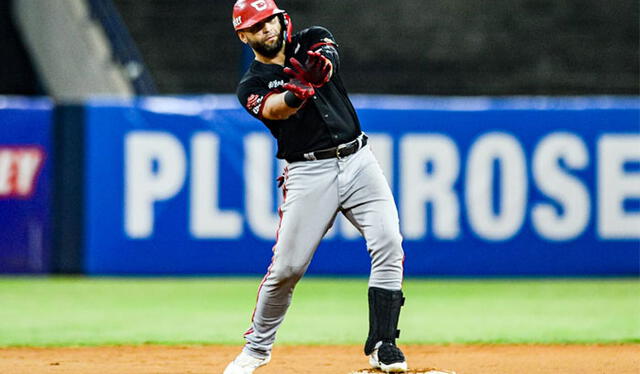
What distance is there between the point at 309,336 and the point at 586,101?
5.37 m

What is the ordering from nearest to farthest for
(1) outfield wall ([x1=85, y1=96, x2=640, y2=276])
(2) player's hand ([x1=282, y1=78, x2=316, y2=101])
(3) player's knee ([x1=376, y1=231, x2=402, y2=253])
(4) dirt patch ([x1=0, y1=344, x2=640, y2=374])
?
(2) player's hand ([x1=282, y1=78, x2=316, y2=101]) < (3) player's knee ([x1=376, y1=231, x2=402, y2=253]) < (4) dirt patch ([x1=0, y1=344, x2=640, y2=374]) < (1) outfield wall ([x1=85, y1=96, x2=640, y2=276])

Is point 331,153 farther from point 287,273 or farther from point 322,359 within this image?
point 322,359

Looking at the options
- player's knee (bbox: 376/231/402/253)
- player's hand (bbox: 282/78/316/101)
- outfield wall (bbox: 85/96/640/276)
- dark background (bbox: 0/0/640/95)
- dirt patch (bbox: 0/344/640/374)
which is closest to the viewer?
player's hand (bbox: 282/78/316/101)

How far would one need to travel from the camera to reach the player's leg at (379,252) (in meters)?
5.69

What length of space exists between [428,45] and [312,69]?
37.2 feet

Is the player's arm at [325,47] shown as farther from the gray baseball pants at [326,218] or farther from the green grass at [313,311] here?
the green grass at [313,311]

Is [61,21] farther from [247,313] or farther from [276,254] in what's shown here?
[276,254]

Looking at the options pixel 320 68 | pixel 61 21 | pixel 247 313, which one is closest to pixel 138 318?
pixel 247 313

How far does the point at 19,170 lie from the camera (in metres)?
11.9

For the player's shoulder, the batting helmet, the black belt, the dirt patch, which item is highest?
the batting helmet

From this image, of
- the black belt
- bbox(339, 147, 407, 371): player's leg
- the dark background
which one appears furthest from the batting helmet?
the dark background

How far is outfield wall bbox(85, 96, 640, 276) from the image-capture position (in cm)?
1185

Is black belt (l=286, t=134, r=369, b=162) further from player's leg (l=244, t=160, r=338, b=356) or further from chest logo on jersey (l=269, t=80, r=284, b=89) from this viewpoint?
chest logo on jersey (l=269, t=80, r=284, b=89)

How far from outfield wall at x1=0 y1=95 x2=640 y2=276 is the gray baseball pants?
237 inches
